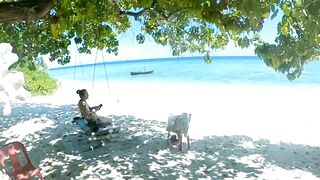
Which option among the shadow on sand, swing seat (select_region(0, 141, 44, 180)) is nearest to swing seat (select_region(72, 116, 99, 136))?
the shadow on sand

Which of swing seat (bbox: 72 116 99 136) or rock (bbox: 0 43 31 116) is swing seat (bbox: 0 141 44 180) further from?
rock (bbox: 0 43 31 116)

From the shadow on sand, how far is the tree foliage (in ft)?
8.13

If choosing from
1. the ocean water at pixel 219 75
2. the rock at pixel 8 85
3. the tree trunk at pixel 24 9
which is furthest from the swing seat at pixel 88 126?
the ocean water at pixel 219 75

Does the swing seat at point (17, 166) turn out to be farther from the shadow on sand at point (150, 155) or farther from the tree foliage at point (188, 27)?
the tree foliage at point (188, 27)

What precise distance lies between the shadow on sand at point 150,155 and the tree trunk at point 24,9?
3426 mm

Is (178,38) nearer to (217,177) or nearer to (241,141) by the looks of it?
(241,141)

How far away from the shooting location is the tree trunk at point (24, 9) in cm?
516

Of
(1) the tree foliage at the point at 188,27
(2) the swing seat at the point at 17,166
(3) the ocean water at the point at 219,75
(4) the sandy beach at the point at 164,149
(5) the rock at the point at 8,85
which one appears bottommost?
(3) the ocean water at the point at 219,75

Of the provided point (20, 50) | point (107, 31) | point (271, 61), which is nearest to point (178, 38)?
point (20, 50)

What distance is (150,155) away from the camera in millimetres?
8922

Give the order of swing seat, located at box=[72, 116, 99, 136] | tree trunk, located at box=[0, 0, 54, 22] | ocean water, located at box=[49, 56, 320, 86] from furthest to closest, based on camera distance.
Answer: ocean water, located at box=[49, 56, 320, 86], swing seat, located at box=[72, 116, 99, 136], tree trunk, located at box=[0, 0, 54, 22]

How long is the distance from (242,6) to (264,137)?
877 cm

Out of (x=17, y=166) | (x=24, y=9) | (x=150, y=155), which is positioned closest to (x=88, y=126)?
(x=150, y=155)

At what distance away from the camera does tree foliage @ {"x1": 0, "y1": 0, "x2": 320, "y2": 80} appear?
3.92 m
